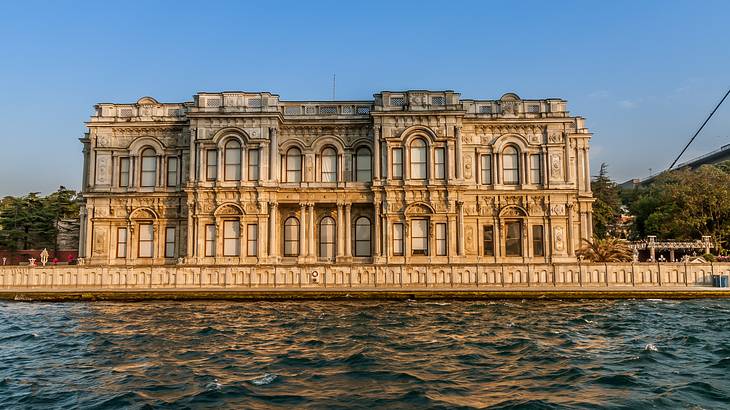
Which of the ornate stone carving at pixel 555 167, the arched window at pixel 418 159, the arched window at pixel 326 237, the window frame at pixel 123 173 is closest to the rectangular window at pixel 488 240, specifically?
the ornate stone carving at pixel 555 167

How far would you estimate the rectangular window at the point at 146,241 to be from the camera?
30.8 m

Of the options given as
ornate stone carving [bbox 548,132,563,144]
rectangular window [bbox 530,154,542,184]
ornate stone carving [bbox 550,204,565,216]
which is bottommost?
ornate stone carving [bbox 550,204,565,216]

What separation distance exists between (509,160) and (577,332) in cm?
1772

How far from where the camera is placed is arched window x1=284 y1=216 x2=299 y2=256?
30312 mm

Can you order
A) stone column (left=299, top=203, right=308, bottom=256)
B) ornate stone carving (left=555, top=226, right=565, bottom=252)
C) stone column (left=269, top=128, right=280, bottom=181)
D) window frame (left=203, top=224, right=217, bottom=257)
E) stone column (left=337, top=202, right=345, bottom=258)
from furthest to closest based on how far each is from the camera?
ornate stone carving (left=555, top=226, right=565, bottom=252)
stone column (left=337, top=202, right=345, bottom=258)
stone column (left=299, top=203, right=308, bottom=256)
stone column (left=269, top=128, right=280, bottom=181)
window frame (left=203, top=224, right=217, bottom=257)

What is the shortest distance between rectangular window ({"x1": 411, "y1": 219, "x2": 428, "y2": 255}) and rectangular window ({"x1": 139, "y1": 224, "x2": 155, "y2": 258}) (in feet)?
48.1

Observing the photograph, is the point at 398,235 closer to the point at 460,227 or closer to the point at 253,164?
the point at 460,227

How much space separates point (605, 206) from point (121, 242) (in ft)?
132

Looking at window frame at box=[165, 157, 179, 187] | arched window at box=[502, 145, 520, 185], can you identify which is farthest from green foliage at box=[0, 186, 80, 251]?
arched window at box=[502, 145, 520, 185]

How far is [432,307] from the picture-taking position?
19.9 meters

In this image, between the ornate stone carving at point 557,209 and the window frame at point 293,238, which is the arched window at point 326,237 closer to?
the window frame at point 293,238

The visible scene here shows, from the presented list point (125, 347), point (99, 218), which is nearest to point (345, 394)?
point (125, 347)

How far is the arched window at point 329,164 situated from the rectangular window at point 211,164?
5.84 meters

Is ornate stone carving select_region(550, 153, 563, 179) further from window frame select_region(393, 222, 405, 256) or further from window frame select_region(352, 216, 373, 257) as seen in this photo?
window frame select_region(352, 216, 373, 257)
